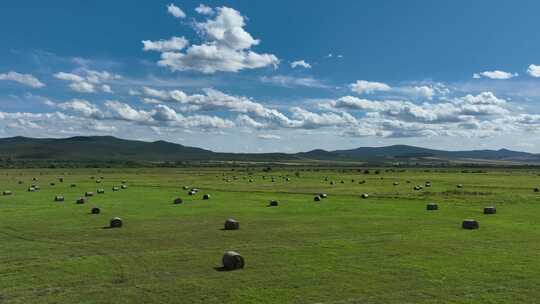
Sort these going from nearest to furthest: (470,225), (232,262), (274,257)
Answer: (232,262) → (274,257) → (470,225)

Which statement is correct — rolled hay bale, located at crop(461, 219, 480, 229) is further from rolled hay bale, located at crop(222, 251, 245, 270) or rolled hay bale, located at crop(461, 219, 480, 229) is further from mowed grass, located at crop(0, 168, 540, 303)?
rolled hay bale, located at crop(222, 251, 245, 270)

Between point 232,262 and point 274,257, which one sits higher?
point 232,262

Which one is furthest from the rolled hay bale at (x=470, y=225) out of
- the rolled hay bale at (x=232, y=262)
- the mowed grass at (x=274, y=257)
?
the rolled hay bale at (x=232, y=262)

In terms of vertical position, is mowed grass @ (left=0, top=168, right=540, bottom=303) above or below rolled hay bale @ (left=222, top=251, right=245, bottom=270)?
below

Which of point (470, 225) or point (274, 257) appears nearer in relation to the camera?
point (274, 257)

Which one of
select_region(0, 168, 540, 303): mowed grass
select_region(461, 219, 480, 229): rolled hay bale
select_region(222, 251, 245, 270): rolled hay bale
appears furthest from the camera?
select_region(461, 219, 480, 229): rolled hay bale

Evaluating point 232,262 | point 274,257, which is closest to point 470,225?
point 274,257

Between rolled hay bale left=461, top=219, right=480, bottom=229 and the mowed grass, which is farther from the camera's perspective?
rolled hay bale left=461, top=219, right=480, bottom=229

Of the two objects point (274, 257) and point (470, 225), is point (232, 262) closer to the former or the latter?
point (274, 257)

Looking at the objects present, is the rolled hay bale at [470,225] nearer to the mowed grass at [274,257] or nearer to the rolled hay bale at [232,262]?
the mowed grass at [274,257]

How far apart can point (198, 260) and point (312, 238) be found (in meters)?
8.13

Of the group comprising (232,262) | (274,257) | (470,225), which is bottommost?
Result: (274,257)

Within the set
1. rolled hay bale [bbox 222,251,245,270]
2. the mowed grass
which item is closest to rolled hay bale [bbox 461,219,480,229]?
the mowed grass

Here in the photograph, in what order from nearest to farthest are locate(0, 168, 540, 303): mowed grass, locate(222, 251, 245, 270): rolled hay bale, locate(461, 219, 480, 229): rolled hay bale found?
locate(0, 168, 540, 303): mowed grass
locate(222, 251, 245, 270): rolled hay bale
locate(461, 219, 480, 229): rolled hay bale
